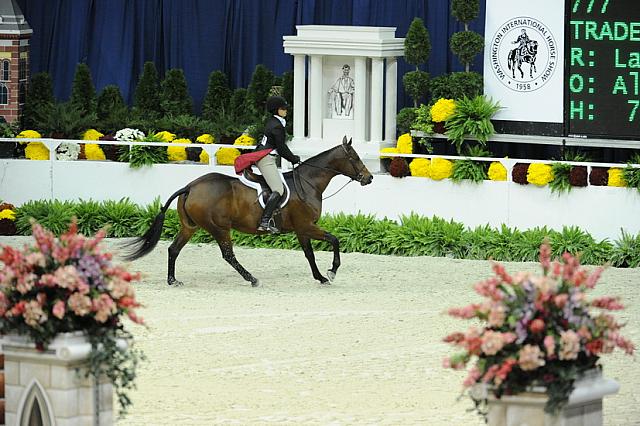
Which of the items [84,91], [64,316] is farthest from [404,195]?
[64,316]

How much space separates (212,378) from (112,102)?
28.8ft

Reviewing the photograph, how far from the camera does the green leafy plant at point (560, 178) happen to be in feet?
46.4

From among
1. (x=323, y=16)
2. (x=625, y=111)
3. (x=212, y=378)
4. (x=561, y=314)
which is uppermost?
(x=323, y=16)

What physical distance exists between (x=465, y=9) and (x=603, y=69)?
5.76 feet

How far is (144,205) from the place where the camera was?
15586mm

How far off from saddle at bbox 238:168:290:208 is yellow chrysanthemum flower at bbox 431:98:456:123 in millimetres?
2804

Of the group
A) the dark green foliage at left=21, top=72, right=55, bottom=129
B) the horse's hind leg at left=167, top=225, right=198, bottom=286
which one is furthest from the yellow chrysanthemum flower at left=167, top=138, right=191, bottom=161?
the horse's hind leg at left=167, top=225, right=198, bottom=286

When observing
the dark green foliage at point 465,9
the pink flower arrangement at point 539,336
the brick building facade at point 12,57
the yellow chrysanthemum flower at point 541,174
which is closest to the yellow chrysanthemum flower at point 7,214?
the brick building facade at point 12,57

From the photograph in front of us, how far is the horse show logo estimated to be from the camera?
47.8ft

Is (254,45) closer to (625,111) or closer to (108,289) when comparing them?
(625,111)

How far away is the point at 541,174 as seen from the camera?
558 inches

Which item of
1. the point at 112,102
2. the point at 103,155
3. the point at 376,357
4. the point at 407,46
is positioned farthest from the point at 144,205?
the point at 376,357

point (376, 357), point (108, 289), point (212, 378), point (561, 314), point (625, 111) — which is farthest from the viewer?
point (625, 111)

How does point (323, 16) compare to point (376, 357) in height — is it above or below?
above
